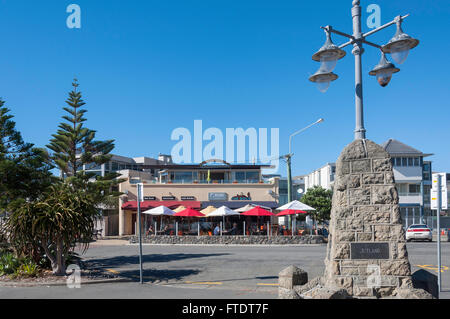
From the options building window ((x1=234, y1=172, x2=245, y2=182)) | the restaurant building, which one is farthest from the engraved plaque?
building window ((x1=234, y1=172, x2=245, y2=182))

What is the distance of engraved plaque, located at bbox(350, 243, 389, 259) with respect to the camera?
764cm

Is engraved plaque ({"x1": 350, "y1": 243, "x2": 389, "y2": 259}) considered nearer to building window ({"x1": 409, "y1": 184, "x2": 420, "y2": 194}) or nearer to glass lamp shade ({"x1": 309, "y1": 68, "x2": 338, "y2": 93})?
glass lamp shade ({"x1": 309, "y1": 68, "x2": 338, "y2": 93})

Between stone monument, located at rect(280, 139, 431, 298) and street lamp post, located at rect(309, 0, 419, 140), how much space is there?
2.15 ft

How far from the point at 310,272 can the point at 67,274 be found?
7534 millimetres

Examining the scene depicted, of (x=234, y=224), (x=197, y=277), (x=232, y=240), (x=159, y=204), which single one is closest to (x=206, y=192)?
(x=159, y=204)

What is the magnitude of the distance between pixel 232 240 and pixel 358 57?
20.4m

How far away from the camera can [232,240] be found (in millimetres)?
26891

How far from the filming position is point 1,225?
12719 millimetres

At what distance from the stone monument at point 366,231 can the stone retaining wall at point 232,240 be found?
60.7ft

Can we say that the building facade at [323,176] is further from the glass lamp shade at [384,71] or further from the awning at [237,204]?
Result: the glass lamp shade at [384,71]

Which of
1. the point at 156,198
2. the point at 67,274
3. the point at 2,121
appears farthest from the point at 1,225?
the point at 156,198

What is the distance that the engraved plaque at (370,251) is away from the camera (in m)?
7.64

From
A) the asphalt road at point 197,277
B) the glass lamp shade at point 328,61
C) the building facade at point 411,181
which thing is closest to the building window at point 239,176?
the building facade at point 411,181
